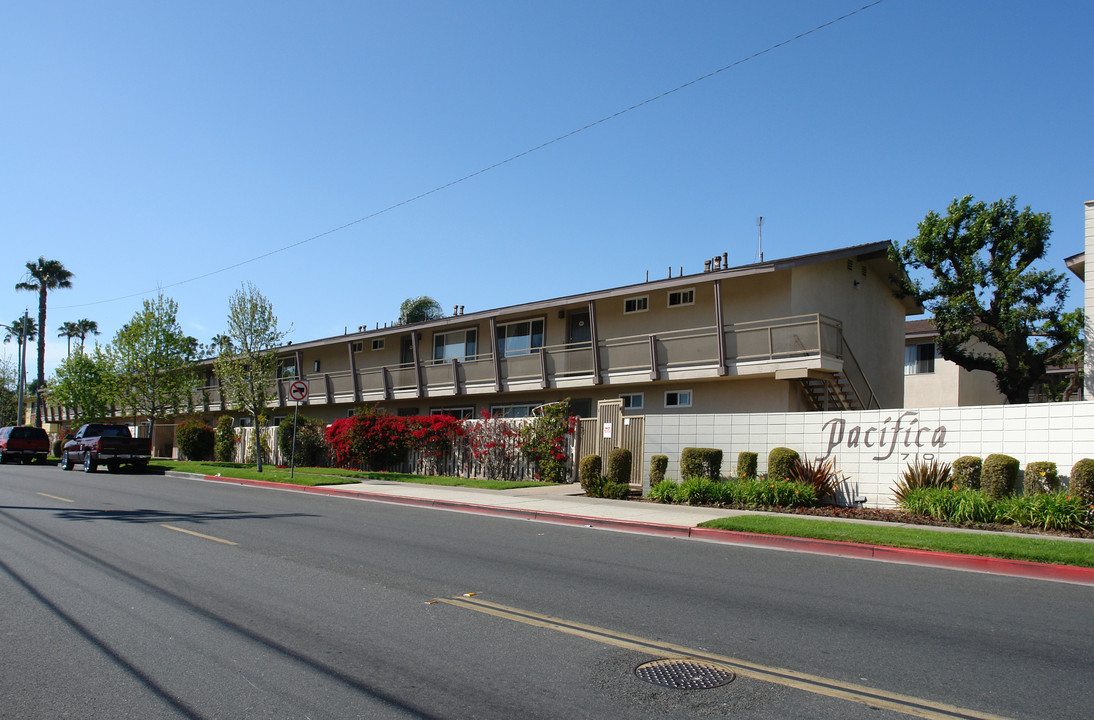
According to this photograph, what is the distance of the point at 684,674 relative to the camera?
16.8 feet

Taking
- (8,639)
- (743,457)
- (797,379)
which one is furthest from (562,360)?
(8,639)

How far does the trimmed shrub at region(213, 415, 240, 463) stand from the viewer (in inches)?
1436

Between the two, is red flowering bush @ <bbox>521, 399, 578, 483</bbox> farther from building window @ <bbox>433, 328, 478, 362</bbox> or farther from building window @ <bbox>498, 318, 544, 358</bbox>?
building window @ <bbox>433, 328, 478, 362</bbox>

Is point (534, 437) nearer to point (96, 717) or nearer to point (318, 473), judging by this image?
point (318, 473)

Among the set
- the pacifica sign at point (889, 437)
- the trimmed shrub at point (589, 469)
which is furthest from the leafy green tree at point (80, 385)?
the pacifica sign at point (889, 437)

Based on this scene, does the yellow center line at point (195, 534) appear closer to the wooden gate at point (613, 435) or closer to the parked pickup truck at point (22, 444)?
the wooden gate at point (613, 435)

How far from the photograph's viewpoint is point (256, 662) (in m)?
5.29

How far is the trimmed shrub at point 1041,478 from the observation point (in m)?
13.1

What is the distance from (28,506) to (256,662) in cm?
1230

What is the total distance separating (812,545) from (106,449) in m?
26.3

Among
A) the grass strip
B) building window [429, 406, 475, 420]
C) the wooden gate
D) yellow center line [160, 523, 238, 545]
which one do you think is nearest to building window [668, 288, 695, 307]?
the wooden gate

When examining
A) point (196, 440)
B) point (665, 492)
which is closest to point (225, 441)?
point (196, 440)

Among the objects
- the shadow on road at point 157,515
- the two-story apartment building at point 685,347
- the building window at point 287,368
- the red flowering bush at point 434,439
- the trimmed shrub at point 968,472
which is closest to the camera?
the shadow on road at point 157,515

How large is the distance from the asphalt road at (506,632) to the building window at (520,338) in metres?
17.8
